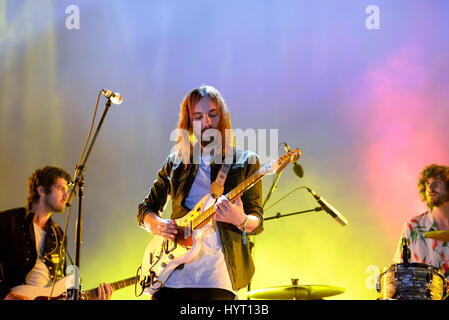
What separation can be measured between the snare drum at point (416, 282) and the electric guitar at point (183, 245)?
1.35 metres

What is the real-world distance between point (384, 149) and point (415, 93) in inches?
26.4

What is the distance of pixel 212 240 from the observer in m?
2.56

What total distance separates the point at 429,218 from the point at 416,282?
140cm

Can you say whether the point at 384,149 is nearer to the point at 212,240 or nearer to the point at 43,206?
the point at 212,240

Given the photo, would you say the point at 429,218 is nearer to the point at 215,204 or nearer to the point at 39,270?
the point at 215,204

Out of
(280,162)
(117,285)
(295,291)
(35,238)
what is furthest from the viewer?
(35,238)

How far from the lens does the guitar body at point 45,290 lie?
4.05m

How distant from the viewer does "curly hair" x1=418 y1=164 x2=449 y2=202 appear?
4.68 metres

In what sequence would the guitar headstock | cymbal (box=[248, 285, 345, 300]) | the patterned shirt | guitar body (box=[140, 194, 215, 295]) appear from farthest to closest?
1. the patterned shirt
2. cymbal (box=[248, 285, 345, 300])
3. the guitar headstock
4. guitar body (box=[140, 194, 215, 295])

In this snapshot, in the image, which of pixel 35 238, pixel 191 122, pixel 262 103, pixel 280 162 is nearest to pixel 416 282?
pixel 280 162

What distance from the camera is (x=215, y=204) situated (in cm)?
247

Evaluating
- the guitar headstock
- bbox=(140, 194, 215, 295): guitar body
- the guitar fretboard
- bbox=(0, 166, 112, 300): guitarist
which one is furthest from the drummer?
bbox=(0, 166, 112, 300): guitarist

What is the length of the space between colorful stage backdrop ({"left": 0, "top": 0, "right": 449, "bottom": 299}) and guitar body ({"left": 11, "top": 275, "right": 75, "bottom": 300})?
3.29ft

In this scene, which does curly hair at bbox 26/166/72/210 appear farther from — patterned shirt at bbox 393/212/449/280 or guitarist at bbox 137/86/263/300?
patterned shirt at bbox 393/212/449/280
